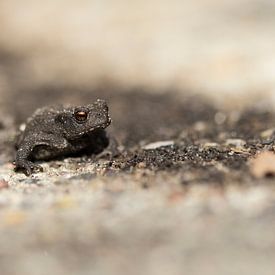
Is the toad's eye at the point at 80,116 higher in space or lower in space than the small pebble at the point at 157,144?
higher

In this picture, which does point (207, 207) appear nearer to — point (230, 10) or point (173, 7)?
point (230, 10)

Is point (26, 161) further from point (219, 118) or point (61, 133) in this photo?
point (219, 118)

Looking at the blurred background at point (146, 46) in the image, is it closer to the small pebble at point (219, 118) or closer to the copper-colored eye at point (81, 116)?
the small pebble at point (219, 118)

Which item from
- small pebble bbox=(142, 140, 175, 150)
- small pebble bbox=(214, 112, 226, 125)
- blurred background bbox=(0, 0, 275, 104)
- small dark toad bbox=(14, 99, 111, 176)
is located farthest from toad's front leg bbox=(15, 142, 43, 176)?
blurred background bbox=(0, 0, 275, 104)

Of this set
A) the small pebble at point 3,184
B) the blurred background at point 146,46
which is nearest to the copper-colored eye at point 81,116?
the small pebble at point 3,184

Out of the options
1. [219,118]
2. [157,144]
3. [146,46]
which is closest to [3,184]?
[157,144]

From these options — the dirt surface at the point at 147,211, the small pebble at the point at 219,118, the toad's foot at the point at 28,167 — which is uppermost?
the small pebble at the point at 219,118
